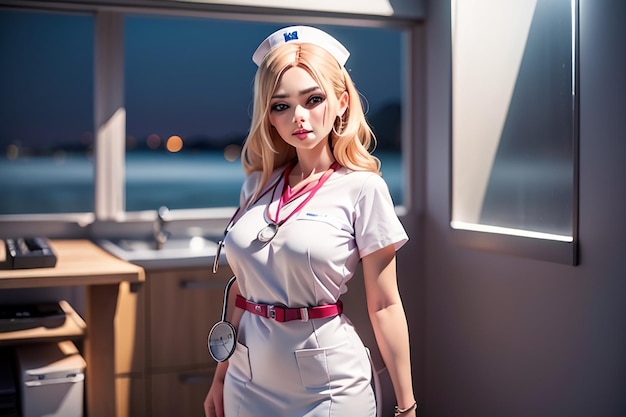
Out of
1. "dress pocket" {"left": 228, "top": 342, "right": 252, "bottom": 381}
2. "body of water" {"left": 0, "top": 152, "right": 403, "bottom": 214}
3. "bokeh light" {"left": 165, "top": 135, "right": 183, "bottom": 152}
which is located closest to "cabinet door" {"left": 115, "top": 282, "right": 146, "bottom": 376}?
"body of water" {"left": 0, "top": 152, "right": 403, "bottom": 214}

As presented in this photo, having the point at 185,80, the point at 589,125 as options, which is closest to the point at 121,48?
the point at 589,125

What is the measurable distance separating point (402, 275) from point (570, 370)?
106cm

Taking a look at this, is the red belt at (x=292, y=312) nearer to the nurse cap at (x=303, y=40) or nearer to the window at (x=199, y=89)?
the nurse cap at (x=303, y=40)

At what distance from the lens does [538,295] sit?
271cm

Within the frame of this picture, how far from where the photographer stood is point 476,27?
10.2 feet

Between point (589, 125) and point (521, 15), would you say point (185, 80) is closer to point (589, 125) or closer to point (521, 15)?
point (521, 15)

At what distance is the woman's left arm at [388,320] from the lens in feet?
5.67

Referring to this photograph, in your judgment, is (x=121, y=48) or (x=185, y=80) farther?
(x=185, y=80)

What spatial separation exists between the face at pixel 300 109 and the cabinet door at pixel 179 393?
1.32 metres

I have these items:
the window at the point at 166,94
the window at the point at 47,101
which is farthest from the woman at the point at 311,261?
the window at the point at 47,101

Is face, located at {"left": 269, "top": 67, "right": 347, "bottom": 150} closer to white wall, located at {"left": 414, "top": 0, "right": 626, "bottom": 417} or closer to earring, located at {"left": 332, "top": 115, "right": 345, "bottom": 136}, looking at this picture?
earring, located at {"left": 332, "top": 115, "right": 345, "bottom": 136}

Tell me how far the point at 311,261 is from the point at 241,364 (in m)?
0.30

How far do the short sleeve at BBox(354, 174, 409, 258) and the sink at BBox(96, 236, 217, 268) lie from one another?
1194 mm

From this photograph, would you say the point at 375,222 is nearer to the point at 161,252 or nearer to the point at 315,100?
the point at 315,100
